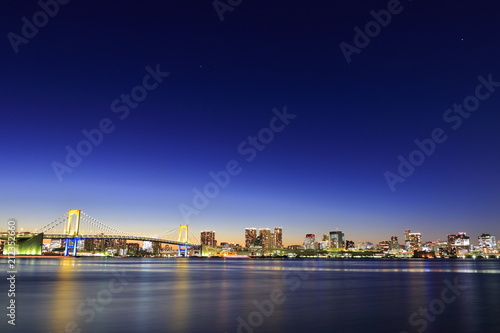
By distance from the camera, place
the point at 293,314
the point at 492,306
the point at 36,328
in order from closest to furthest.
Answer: the point at 36,328 < the point at 293,314 < the point at 492,306

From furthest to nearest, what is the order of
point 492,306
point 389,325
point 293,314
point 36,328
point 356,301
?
point 356,301 → point 492,306 → point 293,314 → point 389,325 → point 36,328

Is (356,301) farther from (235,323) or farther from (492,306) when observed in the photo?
(235,323)

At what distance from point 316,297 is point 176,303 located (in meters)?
8.55

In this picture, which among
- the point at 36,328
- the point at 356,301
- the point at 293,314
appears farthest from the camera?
the point at 356,301

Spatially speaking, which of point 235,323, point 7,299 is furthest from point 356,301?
point 7,299

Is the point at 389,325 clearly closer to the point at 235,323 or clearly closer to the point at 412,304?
the point at 235,323

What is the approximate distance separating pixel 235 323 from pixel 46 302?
12027 millimetres

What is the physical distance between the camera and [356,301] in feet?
78.7

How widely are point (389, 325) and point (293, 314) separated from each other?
13.8 feet

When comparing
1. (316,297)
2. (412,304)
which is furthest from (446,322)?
(316,297)

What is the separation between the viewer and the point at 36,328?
14891mm

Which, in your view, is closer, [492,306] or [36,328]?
[36,328]

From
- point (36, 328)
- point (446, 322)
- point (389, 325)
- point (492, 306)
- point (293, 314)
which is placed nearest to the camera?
point (36, 328)

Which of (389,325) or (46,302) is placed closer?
(389,325)
